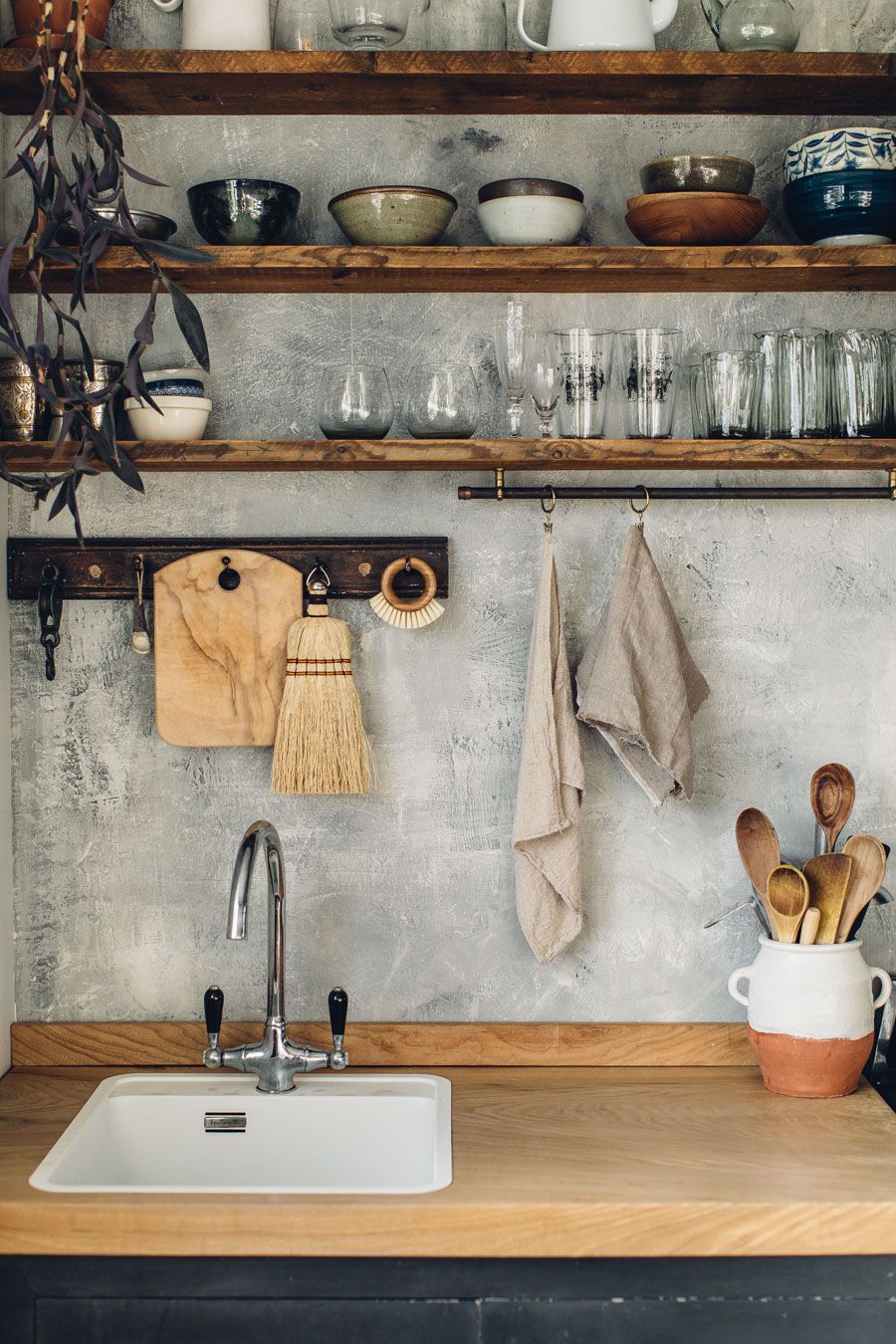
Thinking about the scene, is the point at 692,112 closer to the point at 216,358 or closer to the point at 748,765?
the point at 216,358

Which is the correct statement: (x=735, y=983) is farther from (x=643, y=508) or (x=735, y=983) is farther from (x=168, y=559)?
(x=168, y=559)

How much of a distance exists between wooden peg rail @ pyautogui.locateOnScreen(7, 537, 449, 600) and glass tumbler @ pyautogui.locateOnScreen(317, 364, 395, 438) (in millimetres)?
193

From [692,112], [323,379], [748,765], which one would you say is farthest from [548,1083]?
[692,112]

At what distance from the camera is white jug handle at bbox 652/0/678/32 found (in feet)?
5.86

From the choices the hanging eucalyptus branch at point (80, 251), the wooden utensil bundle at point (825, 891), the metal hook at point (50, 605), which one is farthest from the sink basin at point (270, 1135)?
the hanging eucalyptus branch at point (80, 251)

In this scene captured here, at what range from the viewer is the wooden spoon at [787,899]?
5.88ft

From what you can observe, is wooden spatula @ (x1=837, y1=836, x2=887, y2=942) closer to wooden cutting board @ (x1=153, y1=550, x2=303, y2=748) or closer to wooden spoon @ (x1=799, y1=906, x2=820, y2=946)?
wooden spoon @ (x1=799, y1=906, x2=820, y2=946)

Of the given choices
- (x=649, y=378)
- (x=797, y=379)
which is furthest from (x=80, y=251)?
(x=797, y=379)

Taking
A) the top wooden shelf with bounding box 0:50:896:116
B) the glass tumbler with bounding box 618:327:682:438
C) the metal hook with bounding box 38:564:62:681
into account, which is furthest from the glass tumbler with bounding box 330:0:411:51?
the metal hook with bounding box 38:564:62:681

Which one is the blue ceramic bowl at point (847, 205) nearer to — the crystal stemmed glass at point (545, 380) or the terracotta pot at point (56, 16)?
the crystal stemmed glass at point (545, 380)

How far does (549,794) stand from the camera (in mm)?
1859

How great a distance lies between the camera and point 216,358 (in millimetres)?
1958

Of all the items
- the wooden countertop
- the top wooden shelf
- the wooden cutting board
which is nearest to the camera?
the wooden countertop

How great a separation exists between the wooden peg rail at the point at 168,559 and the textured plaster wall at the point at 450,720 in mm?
33
